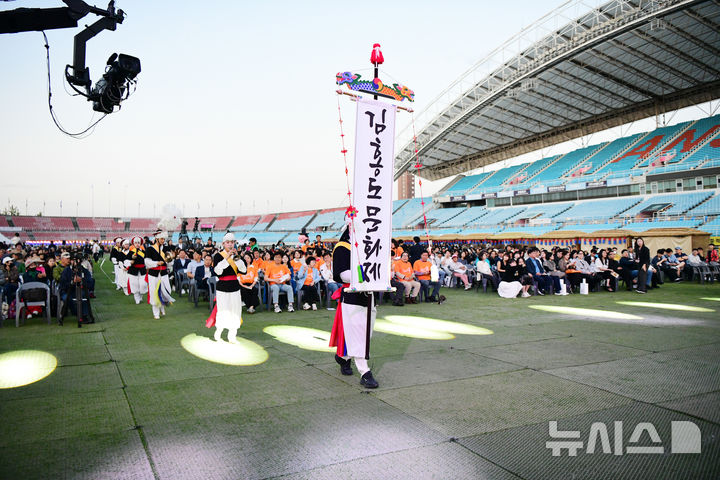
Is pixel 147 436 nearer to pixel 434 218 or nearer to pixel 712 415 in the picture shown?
pixel 712 415

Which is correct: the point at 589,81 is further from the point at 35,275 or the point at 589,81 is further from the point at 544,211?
the point at 35,275

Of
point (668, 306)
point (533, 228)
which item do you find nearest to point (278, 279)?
point (668, 306)

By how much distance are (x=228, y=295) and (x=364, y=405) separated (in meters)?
3.33

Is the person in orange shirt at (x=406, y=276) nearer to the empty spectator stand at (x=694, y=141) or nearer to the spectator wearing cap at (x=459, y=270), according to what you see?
the spectator wearing cap at (x=459, y=270)

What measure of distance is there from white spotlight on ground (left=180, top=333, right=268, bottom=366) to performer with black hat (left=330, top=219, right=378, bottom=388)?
1360mm

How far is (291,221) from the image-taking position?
6150 centimetres

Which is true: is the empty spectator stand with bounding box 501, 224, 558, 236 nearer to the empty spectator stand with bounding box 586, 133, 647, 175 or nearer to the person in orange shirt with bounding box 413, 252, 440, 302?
the empty spectator stand with bounding box 586, 133, 647, 175

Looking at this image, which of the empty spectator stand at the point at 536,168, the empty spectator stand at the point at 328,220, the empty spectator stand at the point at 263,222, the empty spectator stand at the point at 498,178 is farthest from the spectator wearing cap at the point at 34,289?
the empty spectator stand at the point at 263,222

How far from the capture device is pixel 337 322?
488cm

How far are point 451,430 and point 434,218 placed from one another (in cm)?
3803

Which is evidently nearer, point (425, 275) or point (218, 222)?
point (425, 275)

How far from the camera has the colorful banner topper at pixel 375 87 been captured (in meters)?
4.64

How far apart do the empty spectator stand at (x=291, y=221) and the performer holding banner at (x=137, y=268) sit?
4551cm

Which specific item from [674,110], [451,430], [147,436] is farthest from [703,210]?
[147,436]
